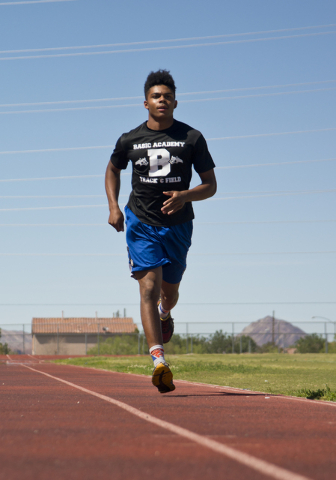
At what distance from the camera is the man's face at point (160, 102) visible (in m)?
5.86

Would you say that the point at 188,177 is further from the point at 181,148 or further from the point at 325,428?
the point at 325,428

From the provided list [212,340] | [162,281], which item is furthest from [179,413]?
[212,340]

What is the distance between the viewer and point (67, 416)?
140 inches

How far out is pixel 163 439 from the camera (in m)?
2.79

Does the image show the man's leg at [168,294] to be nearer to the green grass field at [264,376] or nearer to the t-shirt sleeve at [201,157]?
the t-shirt sleeve at [201,157]

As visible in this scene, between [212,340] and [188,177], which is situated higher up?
[188,177]

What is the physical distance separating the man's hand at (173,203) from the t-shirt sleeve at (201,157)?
497 mm

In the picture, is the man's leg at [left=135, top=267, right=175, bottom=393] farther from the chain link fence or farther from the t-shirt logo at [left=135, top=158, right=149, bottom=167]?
the chain link fence

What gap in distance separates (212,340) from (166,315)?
4596 centimetres

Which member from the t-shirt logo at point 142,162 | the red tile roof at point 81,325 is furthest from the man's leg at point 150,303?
the red tile roof at point 81,325

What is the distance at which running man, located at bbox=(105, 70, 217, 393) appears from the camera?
5.59 m

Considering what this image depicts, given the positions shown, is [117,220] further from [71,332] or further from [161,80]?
[71,332]

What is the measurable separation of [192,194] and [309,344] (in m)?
Answer: 51.9

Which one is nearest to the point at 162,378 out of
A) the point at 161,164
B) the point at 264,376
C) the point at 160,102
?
the point at 161,164
